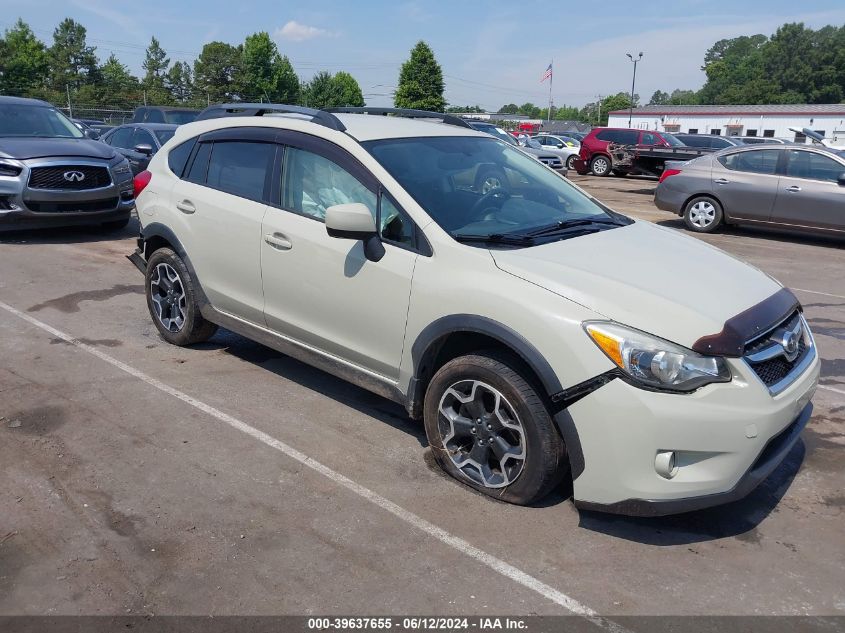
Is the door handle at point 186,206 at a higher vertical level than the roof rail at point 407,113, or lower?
lower

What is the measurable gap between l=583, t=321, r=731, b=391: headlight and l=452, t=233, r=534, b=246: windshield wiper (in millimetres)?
862

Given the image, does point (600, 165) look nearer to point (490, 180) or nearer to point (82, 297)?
point (82, 297)

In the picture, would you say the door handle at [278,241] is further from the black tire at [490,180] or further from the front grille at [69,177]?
the front grille at [69,177]

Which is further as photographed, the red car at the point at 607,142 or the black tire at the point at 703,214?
the red car at the point at 607,142

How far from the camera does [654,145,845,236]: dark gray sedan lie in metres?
11.1

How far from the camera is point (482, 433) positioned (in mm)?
3598

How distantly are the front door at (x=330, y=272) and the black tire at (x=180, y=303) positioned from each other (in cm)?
101

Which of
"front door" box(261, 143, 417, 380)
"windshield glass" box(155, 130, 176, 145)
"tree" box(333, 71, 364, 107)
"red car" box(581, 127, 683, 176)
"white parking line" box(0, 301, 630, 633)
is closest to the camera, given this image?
"white parking line" box(0, 301, 630, 633)

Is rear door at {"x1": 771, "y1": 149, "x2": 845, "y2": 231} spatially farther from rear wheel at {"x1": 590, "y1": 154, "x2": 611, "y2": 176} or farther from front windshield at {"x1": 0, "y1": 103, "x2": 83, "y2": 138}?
rear wheel at {"x1": 590, "y1": 154, "x2": 611, "y2": 176}

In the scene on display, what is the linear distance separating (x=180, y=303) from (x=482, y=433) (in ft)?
9.97

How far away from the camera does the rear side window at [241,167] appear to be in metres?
4.76

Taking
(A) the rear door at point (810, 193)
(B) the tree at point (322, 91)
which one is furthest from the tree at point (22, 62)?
(A) the rear door at point (810, 193)

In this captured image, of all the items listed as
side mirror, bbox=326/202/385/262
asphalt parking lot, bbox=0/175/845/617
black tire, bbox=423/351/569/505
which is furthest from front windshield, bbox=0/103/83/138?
black tire, bbox=423/351/569/505

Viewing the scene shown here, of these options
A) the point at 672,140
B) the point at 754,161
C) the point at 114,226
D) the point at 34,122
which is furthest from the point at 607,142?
the point at 34,122
